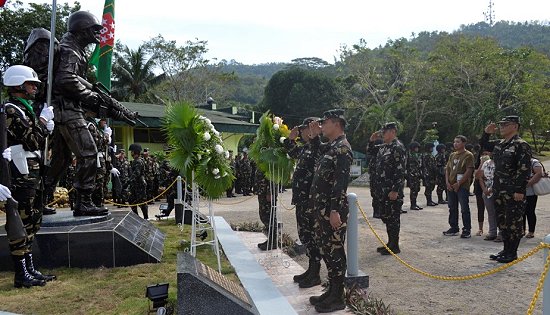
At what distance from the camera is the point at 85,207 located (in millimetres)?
7008

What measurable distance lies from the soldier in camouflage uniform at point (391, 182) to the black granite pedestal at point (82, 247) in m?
3.92

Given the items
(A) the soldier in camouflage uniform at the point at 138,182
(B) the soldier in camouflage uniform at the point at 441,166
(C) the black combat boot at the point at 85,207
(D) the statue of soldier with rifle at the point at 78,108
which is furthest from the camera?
(B) the soldier in camouflage uniform at the point at 441,166

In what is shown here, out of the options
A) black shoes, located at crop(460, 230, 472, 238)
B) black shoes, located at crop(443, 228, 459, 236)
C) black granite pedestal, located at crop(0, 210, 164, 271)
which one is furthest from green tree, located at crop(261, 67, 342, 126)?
black granite pedestal, located at crop(0, 210, 164, 271)

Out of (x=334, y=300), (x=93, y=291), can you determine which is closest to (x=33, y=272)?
(x=93, y=291)

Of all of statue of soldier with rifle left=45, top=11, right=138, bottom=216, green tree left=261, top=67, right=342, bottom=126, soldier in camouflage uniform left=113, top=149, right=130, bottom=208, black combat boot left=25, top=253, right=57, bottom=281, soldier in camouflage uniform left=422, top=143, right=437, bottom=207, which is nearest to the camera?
black combat boot left=25, top=253, right=57, bottom=281

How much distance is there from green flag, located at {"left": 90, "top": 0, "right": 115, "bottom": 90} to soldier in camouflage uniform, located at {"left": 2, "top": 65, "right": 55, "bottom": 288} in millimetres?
8672

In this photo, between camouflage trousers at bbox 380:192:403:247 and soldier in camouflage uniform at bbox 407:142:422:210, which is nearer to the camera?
camouflage trousers at bbox 380:192:403:247

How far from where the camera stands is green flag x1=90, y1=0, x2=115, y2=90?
1366 centimetres

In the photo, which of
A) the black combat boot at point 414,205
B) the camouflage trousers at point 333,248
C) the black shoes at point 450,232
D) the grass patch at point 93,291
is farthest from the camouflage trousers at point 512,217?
the black combat boot at point 414,205

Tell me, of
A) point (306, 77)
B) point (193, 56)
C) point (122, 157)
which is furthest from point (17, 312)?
point (306, 77)

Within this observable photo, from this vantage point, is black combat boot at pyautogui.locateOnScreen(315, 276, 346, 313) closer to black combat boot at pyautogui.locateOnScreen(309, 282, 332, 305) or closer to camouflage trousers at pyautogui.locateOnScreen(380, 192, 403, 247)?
black combat boot at pyautogui.locateOnScreen(309, 282, 332, 305)

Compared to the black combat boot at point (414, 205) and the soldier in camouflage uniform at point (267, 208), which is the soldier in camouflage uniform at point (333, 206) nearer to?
the soldier in camouflage uniform at point (267, 208)

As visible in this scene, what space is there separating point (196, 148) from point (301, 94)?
37.4m

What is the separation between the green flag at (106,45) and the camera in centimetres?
1366
